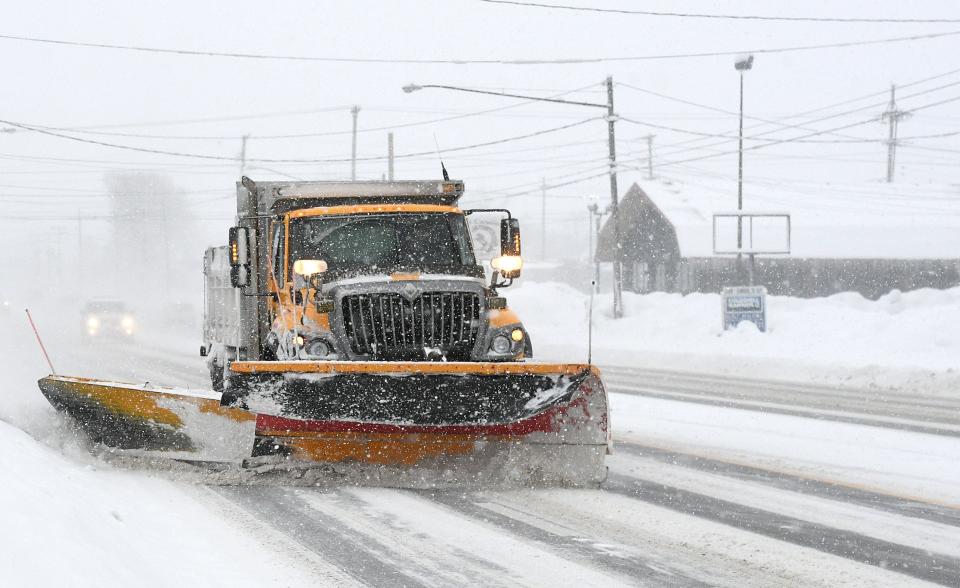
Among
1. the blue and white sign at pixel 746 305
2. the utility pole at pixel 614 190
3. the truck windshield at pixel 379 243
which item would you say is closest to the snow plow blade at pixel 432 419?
the truck windshield at pixel 379 243

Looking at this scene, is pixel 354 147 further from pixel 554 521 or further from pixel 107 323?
pixel 554 521

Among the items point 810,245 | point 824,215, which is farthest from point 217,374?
point 824,215

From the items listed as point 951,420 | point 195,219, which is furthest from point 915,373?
point 195,219

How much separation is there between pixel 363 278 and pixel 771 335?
18694 millimetres

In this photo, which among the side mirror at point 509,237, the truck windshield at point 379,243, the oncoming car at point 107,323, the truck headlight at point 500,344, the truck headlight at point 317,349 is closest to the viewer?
the truck headlight at point 317,349

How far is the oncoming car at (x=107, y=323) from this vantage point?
114 feet

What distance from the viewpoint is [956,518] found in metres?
6.96

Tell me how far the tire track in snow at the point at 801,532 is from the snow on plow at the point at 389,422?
46cm

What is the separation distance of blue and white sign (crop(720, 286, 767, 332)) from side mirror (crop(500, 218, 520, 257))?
1780 centimetres

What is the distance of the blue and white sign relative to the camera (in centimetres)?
2697

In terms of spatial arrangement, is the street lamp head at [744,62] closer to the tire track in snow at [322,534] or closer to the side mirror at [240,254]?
the side mirror at [240,254]

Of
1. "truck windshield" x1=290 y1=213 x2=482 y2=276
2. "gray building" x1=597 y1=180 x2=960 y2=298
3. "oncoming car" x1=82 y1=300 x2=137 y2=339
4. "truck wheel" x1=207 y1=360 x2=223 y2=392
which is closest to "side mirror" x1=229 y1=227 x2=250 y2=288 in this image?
"truck windshield" x1=290 y1=213 x2=482 y2=276

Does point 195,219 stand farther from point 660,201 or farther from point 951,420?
point 951,420

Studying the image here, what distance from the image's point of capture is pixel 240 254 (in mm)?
9719
